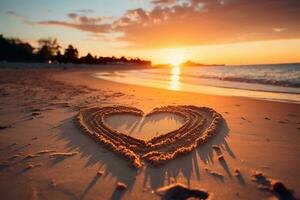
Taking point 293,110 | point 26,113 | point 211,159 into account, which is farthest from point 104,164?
point 293,110

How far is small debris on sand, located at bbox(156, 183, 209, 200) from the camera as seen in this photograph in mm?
2809

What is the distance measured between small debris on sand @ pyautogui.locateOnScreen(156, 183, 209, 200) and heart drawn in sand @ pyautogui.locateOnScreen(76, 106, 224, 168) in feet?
2.19

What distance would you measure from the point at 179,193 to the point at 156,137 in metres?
1.95

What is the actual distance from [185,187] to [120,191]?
0.82 m

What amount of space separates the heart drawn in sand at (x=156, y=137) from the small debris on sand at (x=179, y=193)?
2.19ft

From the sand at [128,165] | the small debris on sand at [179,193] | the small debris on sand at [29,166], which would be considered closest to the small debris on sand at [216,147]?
the sand at [128,165]

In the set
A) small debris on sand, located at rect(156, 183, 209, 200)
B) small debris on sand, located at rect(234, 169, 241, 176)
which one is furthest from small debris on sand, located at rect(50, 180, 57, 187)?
small debris on sand, located at rect(234, 169, 241, 176)

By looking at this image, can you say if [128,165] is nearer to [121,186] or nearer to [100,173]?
[100,173]

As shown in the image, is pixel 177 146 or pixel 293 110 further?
pixel 293 110

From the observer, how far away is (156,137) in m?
4.78

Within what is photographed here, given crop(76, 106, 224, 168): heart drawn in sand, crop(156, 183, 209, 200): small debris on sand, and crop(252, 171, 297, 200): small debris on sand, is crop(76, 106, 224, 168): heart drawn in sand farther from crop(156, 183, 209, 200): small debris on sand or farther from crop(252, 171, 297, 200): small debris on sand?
crop(252, 171, 297, 200): small debris on sand

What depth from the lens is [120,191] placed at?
291cm

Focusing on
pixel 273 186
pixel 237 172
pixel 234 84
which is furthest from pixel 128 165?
pixel 234 84

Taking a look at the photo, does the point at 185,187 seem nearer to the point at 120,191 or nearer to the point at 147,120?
the point at 120,191
